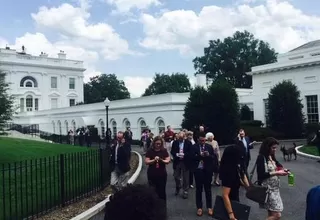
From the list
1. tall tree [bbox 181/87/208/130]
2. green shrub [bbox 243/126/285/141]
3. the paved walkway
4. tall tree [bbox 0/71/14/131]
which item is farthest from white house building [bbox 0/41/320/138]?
the paved walkway

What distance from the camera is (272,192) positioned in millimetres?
6883

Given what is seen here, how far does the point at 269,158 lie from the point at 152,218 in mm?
5145

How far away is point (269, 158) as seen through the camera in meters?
7.04

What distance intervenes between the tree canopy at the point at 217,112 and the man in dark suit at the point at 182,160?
789 inches

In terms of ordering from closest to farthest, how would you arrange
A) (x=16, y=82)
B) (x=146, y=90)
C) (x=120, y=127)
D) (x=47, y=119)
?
(x=120, y=127)
(x=47, y=119)
(x=16, y=82)
(x=146, y=90)

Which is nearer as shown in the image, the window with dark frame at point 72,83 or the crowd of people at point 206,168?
the crowd of people at point 206,168

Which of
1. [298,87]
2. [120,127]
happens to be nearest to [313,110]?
[298,87]

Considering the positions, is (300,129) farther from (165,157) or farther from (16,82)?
(16,82)

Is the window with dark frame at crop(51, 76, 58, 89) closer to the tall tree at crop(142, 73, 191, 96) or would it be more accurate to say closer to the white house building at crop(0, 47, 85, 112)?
the white house building at crop(0, 47, 85, 112)

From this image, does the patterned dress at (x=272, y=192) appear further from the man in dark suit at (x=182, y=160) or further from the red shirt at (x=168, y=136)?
the red shirt at (x=168, y=136)

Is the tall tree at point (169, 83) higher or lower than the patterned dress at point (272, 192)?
higher

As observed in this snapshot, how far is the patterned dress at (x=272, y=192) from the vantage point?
22.3 feet

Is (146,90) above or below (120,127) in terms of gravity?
above

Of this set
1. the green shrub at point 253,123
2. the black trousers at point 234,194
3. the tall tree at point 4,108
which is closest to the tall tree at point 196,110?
the green shrub at point 253,123
